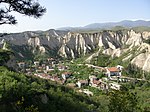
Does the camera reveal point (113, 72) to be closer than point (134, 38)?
Yes

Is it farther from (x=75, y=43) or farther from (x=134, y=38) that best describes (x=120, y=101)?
(x=75, y=43)

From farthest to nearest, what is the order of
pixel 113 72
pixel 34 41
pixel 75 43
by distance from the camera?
pixel 34 41
pixel 75 43
pixel 113 72

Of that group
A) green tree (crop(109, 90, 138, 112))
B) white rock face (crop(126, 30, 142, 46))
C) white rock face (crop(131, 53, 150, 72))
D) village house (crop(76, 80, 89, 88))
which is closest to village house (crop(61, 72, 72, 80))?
village house (crop(76, 80, 89, 88))

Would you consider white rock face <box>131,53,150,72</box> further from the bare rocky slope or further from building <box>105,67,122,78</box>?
the bare rocky slope

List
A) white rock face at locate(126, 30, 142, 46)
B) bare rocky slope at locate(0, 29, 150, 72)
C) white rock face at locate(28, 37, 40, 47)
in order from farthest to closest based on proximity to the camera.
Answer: white rock face at locate(28, 37, 40, 47)
bare rocky slope at locate(0, 29, 150, 72)
white rock face at locate(126, 30, 142, 46)

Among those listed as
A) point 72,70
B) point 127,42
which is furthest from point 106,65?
point 127,42

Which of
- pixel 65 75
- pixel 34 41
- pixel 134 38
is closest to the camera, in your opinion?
pixel 65 75

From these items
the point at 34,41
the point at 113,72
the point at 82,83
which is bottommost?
the point at 82,83

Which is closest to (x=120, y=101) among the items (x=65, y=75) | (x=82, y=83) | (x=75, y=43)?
(x=82, y=83)

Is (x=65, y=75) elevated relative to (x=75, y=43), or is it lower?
lower

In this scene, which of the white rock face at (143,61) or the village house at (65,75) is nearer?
the village house at (65,75)

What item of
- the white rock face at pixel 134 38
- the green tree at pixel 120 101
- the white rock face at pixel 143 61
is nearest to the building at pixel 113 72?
the white rock face at pixel 143 61

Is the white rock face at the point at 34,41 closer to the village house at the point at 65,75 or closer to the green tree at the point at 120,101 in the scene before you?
the village house at the point at 65,75
